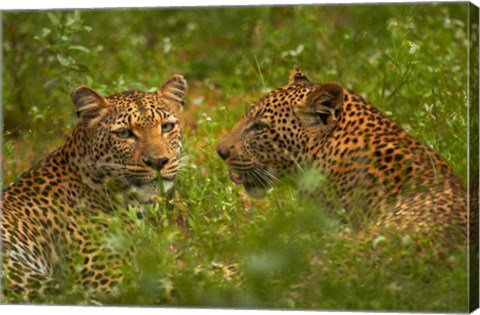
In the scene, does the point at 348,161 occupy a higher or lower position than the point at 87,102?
lower

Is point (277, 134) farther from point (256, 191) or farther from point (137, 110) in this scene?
point (137, 110)

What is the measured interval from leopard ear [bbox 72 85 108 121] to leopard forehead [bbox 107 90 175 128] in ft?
0.32

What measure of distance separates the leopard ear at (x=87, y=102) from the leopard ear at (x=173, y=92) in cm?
44

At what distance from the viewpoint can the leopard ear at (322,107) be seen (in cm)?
970

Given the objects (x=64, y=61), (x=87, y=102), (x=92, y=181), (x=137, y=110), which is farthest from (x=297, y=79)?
(x=64, y=61)

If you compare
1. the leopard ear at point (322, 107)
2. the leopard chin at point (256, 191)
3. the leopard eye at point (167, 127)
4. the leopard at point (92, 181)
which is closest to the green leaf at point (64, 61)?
the leopard at point (92, 181)

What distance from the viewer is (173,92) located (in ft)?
33.9

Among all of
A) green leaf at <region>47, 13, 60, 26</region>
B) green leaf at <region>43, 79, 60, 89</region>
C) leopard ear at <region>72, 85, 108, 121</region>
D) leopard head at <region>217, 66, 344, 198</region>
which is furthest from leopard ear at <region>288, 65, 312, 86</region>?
green leaf at <region>43, 79, 60, 89</region>

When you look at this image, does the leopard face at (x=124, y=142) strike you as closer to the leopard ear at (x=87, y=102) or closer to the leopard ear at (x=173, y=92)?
the leopard ear at (x=87, y=102)

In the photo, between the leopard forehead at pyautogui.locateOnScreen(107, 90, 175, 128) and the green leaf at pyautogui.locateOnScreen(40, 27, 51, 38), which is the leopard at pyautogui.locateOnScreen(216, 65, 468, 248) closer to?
the leopard forehead at pyautogui.locateOnScreen(107, 90, 175, 128)

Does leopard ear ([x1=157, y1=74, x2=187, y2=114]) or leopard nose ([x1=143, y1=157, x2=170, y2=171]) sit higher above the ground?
leopard ear ([x1=157, y1=74, x2=187, y2=114])

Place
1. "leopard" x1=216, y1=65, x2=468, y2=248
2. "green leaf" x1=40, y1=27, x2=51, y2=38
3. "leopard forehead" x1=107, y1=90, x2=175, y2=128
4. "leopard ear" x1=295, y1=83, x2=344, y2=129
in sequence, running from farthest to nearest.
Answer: "green leaf" x1=40, y1=27, x2=51, y2=38, "leopard forehead" x1=107, y1=90, x2=175, y2=128, "leopard ear" x1=295, y1=83, x2=344, y2=129, "leopard" x1=216, y1=65, x2=468, y2=248

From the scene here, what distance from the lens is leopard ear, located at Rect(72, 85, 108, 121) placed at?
32.9ft

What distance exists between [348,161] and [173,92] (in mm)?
1403
